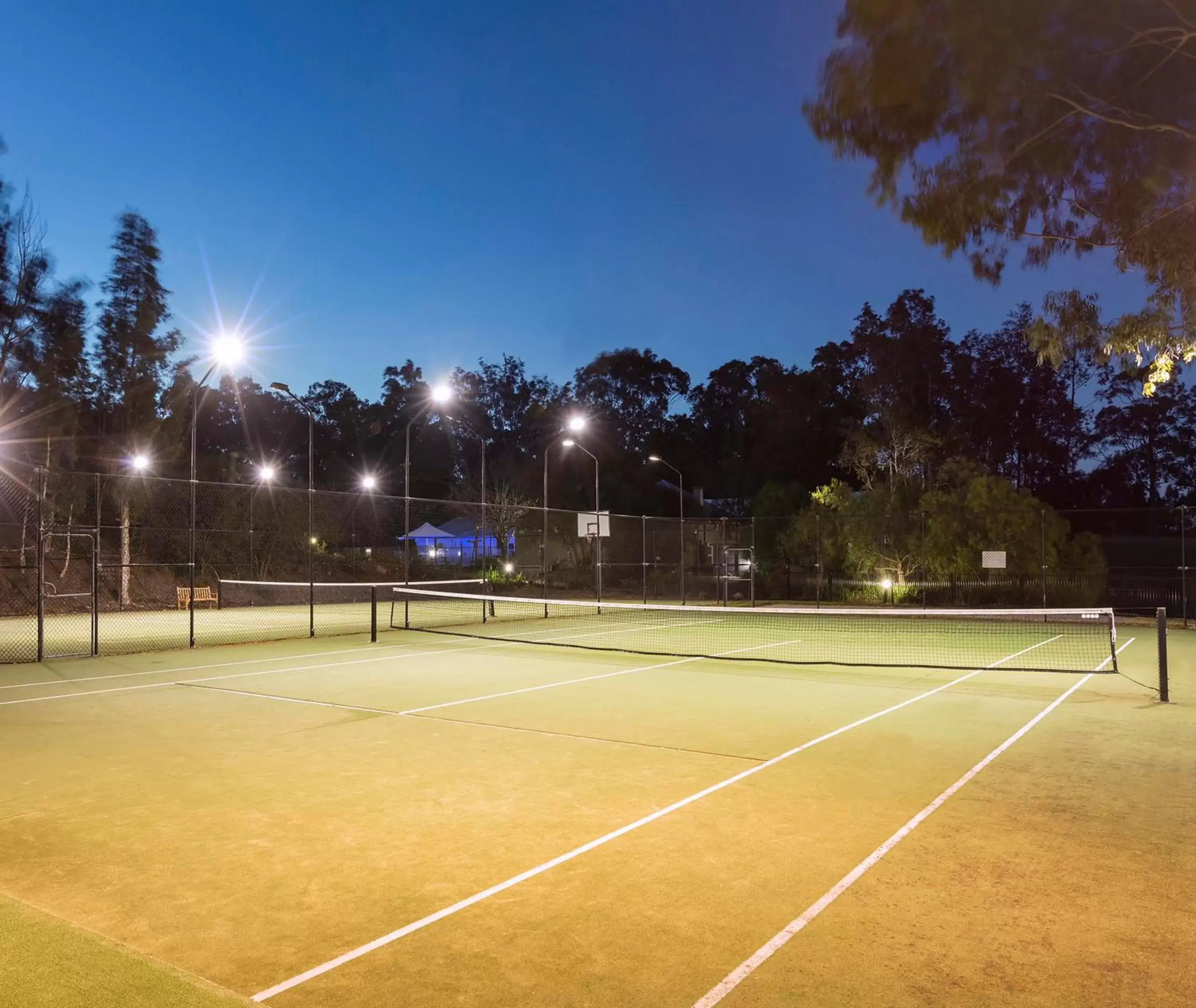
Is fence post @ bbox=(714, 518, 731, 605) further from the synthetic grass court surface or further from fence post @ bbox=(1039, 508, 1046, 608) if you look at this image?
the synthetic grass court surface

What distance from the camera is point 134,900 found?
4965 millimetres

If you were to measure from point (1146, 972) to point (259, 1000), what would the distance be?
378cm

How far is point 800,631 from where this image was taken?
74.3ft

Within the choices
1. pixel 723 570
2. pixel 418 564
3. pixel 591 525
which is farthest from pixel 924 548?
pixel 418 564

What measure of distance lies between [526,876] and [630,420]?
2623 inches

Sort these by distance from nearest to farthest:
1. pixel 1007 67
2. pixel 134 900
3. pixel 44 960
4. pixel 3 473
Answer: pixel 44 960 < pixel 134 900 < pixel 1007 67 < pixel 3 473

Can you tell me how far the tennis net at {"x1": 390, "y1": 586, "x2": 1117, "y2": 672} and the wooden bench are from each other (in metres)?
6.98

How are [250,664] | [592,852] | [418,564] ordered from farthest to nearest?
[418,564] → [250,664] → [592,852]

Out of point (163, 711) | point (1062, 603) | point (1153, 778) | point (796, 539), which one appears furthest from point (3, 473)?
point (1062, 603)

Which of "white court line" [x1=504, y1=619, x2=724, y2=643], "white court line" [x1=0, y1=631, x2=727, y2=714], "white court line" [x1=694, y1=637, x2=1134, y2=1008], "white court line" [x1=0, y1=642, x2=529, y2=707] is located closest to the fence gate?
"white court line" [x1=0, y1=631, x2=727, y2=714]

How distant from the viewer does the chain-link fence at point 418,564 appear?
26.2 m

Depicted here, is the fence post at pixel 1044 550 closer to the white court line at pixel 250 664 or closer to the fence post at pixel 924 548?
the fence post at pixel 924 548

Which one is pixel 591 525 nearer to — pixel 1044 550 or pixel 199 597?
pixel 1044 550

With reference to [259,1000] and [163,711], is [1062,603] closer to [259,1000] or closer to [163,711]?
[163,711]
